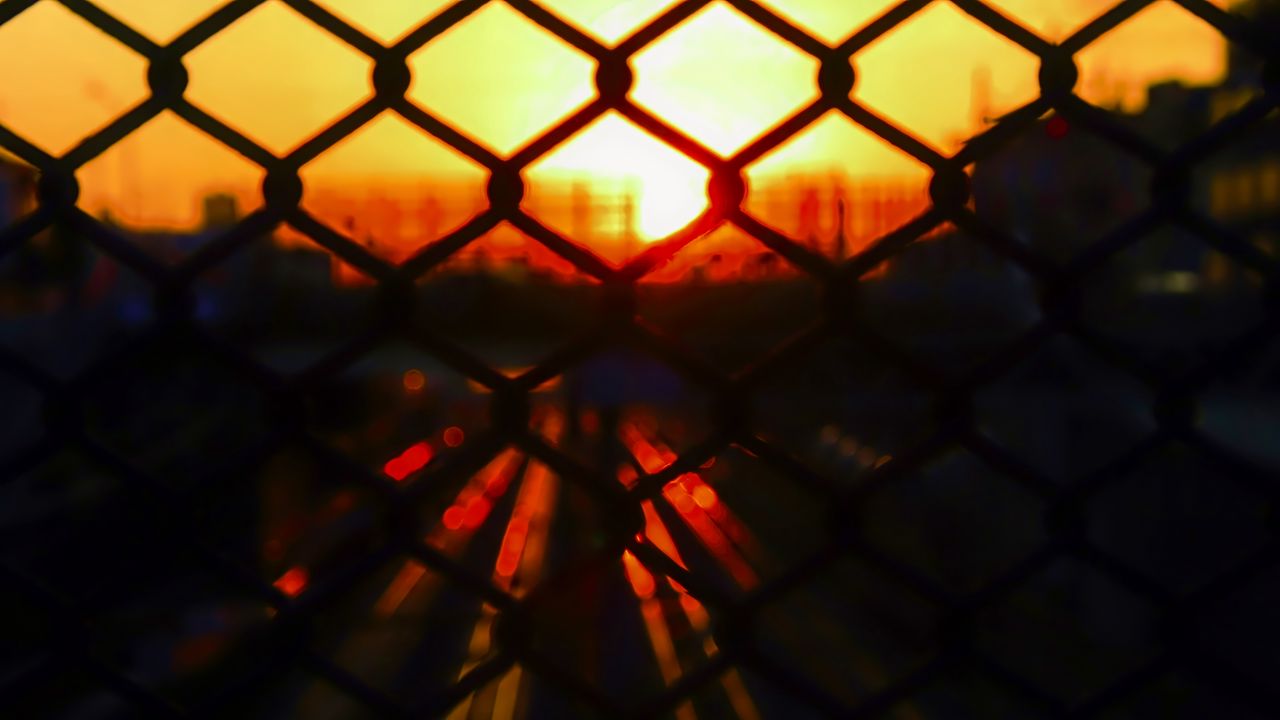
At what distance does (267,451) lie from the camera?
4.53 ft

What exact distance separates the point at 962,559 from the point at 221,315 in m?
9.58

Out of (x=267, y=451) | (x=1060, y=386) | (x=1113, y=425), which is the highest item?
(x=1060, y=386)

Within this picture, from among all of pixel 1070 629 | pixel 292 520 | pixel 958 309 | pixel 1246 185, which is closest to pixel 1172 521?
pixel 1070 629

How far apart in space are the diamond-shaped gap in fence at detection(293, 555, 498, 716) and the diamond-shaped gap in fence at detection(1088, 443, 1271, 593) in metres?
5.53

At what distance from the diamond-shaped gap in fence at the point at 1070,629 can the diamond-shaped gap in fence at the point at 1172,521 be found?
0.49 meters

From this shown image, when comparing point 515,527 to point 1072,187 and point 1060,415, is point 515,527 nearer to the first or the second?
point 1060,415

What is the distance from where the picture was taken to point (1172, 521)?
1071cm

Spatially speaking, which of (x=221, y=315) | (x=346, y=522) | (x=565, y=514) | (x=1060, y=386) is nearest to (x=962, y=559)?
(x=1060, y=386)

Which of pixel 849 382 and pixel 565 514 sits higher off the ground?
pixel 565 514

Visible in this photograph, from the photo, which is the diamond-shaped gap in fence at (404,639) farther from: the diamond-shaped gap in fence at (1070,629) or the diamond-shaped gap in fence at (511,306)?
the diamond-shaped gap in fence at (1070,629)

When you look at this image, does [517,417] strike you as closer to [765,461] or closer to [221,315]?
[765,461]

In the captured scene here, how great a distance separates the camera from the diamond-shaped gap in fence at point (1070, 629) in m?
9.66

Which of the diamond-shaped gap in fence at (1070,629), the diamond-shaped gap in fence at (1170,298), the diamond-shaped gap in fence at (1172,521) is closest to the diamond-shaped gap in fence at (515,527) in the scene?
the diamond-shaped gap in fence at (1170,298)

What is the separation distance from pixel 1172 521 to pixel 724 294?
9086 millimetres
